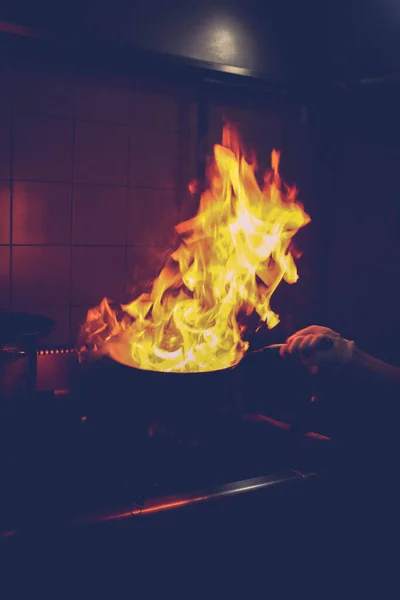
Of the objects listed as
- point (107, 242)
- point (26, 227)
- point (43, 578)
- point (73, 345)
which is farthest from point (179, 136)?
point (43, 578)

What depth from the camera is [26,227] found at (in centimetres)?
195

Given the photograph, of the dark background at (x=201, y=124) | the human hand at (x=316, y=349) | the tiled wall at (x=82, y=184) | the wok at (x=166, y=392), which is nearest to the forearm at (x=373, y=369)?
the human hand at (x=316, y=349)

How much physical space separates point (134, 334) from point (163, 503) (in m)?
0.52

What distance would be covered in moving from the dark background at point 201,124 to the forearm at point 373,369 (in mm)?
715

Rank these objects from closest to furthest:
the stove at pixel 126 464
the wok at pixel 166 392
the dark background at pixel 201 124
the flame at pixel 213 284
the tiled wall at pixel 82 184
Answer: the stove at pixel 126 464
the wok at pixel 166 392
the flame at pixel 213 284
the dark background at pixel 201 124
the tiled wall at pixel 82 184

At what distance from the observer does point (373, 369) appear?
164 cm

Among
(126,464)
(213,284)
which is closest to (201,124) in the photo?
(213,284)

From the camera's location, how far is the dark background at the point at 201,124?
64.2 inches

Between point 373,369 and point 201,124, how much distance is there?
968mm

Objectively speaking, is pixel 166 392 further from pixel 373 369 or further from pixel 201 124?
pixel 201 124

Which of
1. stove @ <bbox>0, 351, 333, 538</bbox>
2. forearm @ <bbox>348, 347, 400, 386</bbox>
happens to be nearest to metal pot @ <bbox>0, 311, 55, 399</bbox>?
stove @ <bbox>0, 351, 333, 538</bbox>

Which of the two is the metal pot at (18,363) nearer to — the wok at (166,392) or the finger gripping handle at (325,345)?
the wok at (166,392)

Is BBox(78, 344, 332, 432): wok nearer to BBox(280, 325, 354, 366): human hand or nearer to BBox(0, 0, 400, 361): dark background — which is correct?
BBox(280, 325, 354, 366): human hand

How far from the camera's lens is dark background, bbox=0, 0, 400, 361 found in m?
1.63
